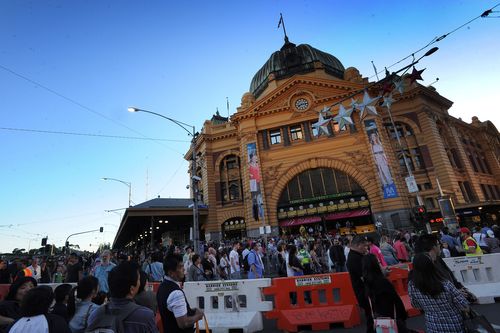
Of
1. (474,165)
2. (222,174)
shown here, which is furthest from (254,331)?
(474,165)

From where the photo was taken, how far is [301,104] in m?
33.8

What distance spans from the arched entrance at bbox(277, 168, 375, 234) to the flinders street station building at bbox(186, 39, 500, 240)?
109 mm

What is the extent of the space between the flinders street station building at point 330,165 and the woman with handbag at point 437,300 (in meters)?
25.1

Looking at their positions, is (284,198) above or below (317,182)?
below

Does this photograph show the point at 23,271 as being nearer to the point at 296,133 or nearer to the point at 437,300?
the point at 437,300

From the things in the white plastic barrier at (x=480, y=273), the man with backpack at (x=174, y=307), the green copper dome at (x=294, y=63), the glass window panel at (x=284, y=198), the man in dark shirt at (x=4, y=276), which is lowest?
the white plastic barrier at (x=480, y=273)

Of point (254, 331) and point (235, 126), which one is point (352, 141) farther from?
point (254, 331)

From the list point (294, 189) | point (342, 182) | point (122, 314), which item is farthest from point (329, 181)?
point (122, 314)

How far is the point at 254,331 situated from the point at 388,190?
25.3 metres

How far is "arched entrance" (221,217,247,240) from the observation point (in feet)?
111

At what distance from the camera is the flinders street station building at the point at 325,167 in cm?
2908

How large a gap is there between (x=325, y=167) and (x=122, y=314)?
30.8 metres

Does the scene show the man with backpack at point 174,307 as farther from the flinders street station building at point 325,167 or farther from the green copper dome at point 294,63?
the green copper dome at point 294,63

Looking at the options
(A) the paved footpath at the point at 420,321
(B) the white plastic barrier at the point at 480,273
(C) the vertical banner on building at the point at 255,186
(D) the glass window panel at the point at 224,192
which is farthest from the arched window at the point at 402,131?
(A) the paved footpath at the point at 420,321
